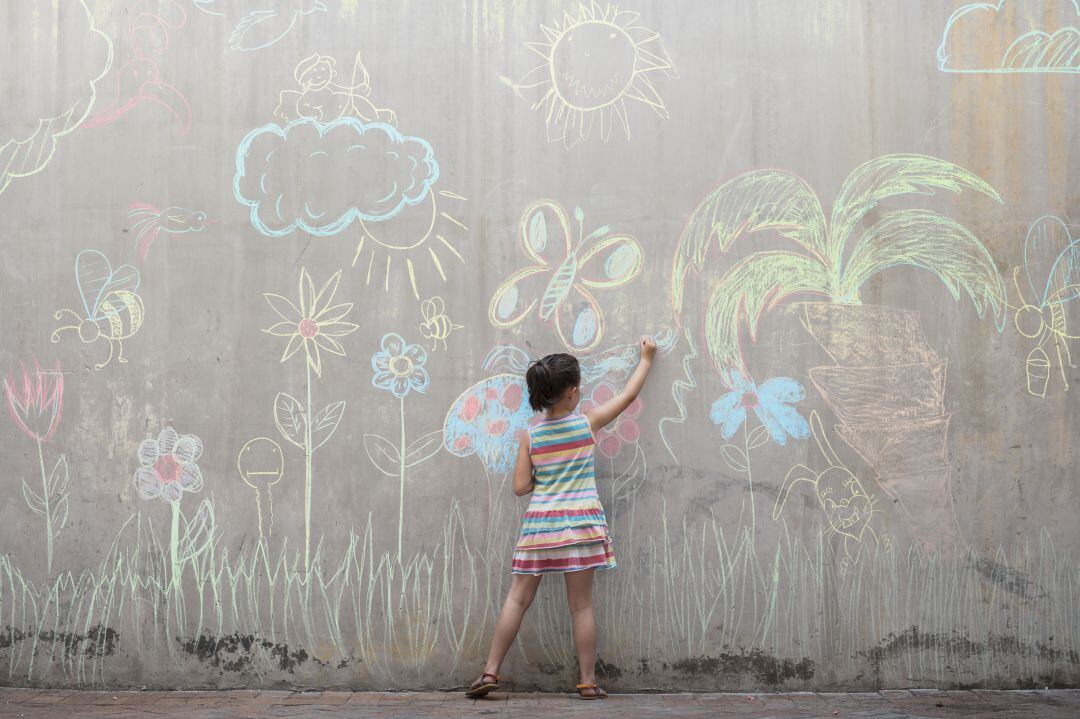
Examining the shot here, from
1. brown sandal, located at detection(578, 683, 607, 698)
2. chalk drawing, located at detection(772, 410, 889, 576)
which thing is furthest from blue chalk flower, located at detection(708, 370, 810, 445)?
brown sandal, located at detection(578, 683, 607, 698)

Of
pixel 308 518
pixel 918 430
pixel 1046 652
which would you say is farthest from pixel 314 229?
pixel 1046 652

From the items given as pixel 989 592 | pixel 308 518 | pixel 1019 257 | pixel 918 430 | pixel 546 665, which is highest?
pixel 1019 257

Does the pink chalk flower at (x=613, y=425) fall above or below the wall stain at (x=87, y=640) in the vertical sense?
above

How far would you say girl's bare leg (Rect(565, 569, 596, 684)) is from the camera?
4.07m

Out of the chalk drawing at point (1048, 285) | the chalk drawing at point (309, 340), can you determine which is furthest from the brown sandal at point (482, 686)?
the chalk drawing at point (1048, 285)

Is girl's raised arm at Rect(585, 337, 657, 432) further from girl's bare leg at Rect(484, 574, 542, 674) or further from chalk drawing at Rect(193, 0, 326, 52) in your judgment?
chalk drawing at Rect(193, 0, 326, 52)

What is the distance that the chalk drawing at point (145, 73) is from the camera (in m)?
4.45

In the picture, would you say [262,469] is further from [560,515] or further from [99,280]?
→ [560,515]

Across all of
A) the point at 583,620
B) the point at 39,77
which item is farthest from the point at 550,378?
the point at 39,77

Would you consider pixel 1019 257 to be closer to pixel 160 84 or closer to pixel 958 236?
pixel 958 236

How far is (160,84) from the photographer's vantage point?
446cm

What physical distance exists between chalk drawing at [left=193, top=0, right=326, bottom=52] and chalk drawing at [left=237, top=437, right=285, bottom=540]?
77.0 inches

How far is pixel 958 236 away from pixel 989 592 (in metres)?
1.71

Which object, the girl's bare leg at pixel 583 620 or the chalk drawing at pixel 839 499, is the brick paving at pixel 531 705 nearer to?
the girl's bare leg at pixel 583 620
